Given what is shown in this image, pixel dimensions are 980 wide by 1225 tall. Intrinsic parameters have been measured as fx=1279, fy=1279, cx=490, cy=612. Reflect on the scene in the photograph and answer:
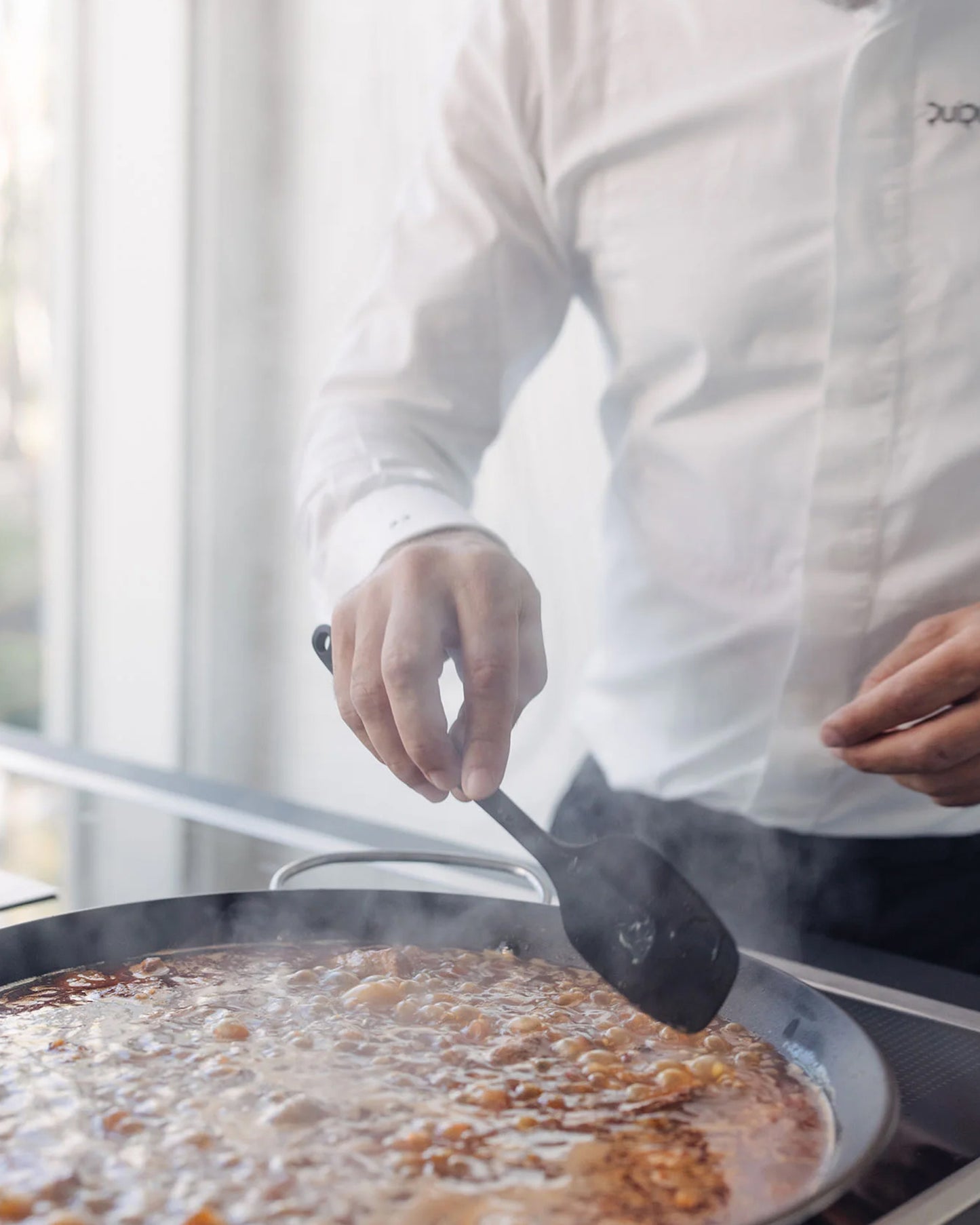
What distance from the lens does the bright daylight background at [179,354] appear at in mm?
3373

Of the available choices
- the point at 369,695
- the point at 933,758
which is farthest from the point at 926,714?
the point at 369,695

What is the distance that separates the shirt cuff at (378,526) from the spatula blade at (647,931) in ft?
0.99

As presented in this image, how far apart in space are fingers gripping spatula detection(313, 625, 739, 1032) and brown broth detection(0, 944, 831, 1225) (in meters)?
0.03

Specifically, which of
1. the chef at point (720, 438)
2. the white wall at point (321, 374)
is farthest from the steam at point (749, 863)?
the white wall at point (321, 374)

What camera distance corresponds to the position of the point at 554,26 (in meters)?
1.25

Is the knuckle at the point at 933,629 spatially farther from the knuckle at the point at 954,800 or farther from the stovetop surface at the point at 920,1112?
the stovetop surface at the point at 920,1112

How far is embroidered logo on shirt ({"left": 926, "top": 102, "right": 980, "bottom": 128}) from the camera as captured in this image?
41.4 inches

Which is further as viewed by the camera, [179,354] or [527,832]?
[179,354]

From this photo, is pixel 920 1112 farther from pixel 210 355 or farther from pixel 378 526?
pixel 210 355

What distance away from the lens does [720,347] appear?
3.84ft

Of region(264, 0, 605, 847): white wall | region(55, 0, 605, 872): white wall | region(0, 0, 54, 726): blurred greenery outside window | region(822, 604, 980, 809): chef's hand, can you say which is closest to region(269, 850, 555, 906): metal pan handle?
region(822, 604, 980, 809): chef's hand

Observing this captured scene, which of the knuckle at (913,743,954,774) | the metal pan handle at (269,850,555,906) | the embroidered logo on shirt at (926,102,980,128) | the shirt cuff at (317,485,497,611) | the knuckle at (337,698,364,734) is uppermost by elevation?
the embroidered logo on shirt at (926,102,980,128)

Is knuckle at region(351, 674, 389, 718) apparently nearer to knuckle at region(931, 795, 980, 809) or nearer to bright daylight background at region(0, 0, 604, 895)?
knuckle at region(931, 795, 980, 809)

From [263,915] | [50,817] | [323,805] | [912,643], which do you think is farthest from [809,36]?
[323,805]
